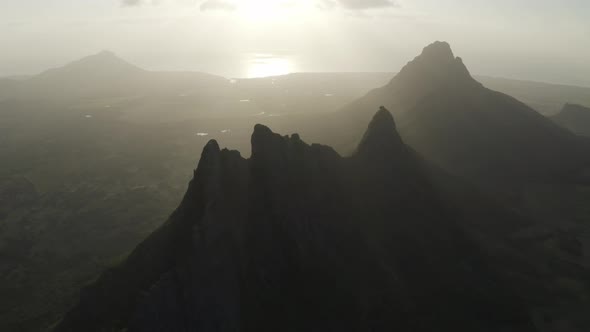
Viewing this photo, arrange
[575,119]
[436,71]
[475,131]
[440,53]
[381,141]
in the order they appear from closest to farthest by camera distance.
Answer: [381,141]
[475,131]
[436,71]
[440,53]
[575,119]

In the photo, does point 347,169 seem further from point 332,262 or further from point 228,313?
point 228,313

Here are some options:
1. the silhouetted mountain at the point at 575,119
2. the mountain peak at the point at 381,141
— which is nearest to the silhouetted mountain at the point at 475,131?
the mountain peak at the point at 381,141

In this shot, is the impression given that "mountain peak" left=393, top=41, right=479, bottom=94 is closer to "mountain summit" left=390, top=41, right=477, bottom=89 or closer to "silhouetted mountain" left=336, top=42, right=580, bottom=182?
"mountain summit" left=390, top=41, right=477, bottom=89

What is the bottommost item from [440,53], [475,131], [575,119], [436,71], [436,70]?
[475,131]

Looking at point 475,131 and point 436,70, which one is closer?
point 475,131

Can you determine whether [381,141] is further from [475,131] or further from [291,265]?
[475,131]

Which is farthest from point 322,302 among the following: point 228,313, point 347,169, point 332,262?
A: point 347,169

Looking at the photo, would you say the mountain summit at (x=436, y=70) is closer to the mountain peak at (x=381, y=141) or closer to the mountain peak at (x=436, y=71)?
the mountain peak at (x=436, y=71)

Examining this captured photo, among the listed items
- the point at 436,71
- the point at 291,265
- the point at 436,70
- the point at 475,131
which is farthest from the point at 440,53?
the point at 291,265
